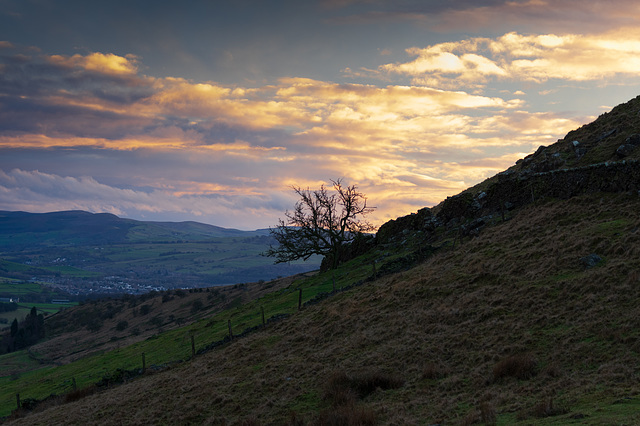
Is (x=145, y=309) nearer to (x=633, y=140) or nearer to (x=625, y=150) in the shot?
(x=625, y=150)

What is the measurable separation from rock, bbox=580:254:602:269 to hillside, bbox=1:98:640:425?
0.07 m

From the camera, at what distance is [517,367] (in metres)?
18.2

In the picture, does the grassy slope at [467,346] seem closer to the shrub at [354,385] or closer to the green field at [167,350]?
the shrub at [354,385]

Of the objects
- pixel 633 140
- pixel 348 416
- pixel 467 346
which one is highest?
pixel 633 140

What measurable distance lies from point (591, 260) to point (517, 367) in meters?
12.1

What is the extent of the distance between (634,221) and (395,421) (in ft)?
75.8

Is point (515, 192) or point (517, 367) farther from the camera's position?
→ point (515, 192)

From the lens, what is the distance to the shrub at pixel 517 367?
58.9 ft

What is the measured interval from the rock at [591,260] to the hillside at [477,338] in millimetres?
67

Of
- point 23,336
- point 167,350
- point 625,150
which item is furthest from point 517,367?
point 23,336

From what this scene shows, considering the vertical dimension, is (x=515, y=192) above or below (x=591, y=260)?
above

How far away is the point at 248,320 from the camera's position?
49.8 m

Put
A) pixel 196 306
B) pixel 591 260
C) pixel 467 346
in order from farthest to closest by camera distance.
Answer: pixel 196 306, pixel 591 260, pixel 467 346

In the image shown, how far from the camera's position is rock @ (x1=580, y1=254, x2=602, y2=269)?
26156mm
